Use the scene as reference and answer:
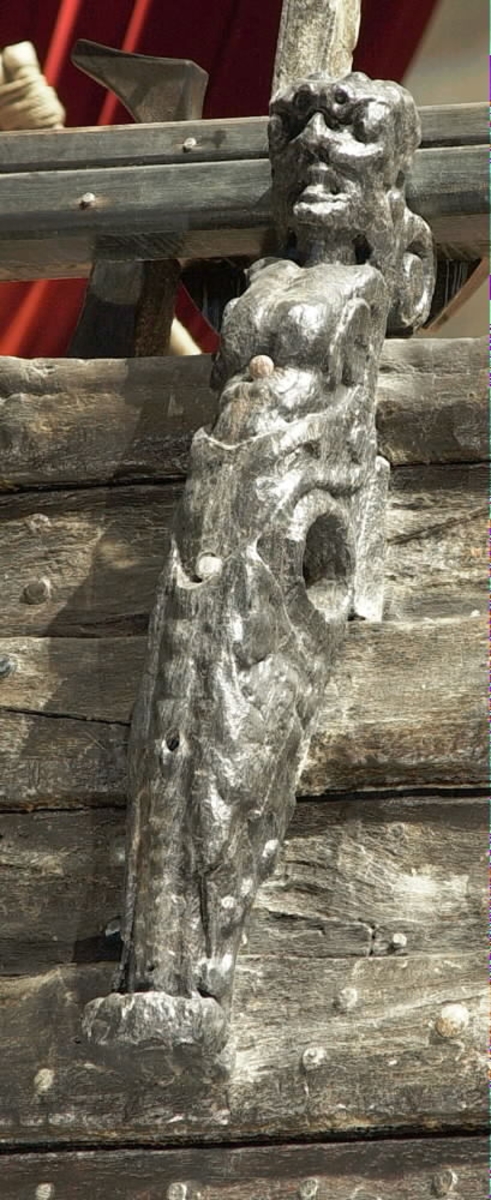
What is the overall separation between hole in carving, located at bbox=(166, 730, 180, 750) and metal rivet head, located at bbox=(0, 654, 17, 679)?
1.08 ft

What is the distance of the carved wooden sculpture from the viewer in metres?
1.49

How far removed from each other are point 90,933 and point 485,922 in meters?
0.39

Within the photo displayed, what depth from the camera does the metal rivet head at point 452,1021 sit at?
1.53 meters

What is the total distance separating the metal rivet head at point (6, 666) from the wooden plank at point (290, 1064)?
13.5 inches

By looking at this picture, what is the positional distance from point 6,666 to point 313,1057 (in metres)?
0.54

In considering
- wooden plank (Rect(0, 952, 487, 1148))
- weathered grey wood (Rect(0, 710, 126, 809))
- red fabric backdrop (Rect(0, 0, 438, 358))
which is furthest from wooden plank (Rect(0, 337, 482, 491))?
red fabric backdrop (Rect(0, 0, 438, 358))

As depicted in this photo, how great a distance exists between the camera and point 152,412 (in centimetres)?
196

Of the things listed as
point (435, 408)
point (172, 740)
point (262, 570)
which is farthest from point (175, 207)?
point (172, 740)

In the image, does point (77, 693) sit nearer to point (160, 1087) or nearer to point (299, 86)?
point (160, 1087)

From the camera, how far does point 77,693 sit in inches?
70.1

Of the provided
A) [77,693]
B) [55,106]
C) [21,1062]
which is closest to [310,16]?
[55,106]

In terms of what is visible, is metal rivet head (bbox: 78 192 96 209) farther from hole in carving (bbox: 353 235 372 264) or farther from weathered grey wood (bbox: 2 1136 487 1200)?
weathered grey wood (bbox: 2 1136 487 1200)

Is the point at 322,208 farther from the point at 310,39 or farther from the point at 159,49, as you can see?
the point at 159,49

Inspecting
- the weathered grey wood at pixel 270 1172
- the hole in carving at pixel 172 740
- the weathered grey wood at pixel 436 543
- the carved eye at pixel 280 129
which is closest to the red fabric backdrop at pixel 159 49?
the carved eye at pixel 280 129
